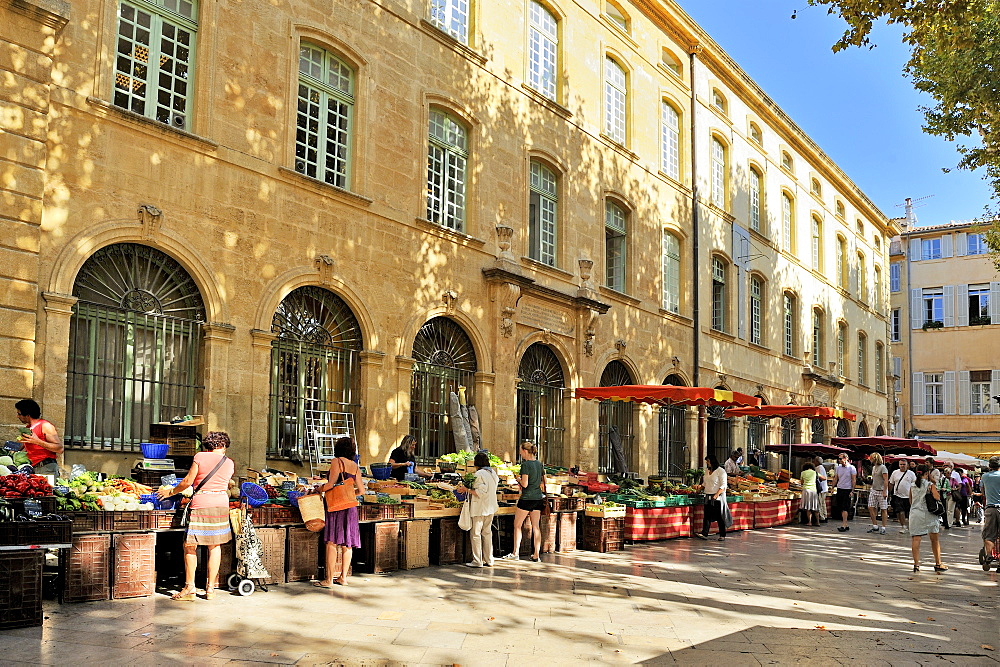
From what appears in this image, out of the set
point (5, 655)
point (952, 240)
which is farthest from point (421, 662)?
point (952, 240)

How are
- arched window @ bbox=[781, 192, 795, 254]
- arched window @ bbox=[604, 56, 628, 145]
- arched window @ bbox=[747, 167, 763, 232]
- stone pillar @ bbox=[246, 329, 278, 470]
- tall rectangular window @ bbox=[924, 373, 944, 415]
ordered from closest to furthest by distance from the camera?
stone pillar @ bbox=[246, 329, 278, 470] < arched window @ bbox=[604, 56, 628, 145] < arched window @ bbox=[747, 167, 763, 232] < arched window @ bbox=[781, 192, 795, 254] < tall rectangular window @ bbox=[924, 373, 944, 415]

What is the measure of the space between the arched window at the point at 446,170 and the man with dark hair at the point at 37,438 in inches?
321

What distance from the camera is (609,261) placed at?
21375 mm

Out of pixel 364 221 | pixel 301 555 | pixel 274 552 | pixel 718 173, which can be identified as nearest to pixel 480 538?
pixel 301 555

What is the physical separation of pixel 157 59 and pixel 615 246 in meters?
12.0

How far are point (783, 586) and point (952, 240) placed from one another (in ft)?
142

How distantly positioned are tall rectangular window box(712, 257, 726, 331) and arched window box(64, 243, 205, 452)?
55.8ft

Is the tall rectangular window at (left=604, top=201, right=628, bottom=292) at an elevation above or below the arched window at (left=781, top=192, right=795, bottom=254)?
below

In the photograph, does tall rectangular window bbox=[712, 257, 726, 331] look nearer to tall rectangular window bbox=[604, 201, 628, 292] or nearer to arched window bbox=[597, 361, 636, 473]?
tall rectangular window bbox=[604, 201, 628, 292]

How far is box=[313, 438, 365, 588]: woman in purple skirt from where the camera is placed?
934 cm

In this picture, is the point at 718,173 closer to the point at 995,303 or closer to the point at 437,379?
the point at 437,379

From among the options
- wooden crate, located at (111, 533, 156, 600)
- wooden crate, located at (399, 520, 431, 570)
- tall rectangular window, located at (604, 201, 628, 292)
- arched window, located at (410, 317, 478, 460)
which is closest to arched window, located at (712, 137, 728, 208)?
tall rectangular window, located at (604, 201, 628, 292)

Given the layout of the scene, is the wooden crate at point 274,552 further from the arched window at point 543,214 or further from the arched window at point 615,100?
the arched window at point 615,100

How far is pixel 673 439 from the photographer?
76.9ft
